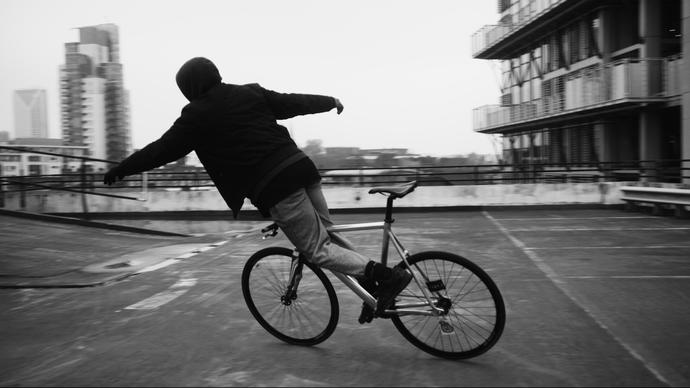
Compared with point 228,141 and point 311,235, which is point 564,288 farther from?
point 228,141

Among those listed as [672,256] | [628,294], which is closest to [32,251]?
[628,294]

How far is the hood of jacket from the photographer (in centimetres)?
382

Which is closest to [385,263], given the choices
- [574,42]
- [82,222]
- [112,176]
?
[112,176]

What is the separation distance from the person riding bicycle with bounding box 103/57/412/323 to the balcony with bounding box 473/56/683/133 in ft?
65.9

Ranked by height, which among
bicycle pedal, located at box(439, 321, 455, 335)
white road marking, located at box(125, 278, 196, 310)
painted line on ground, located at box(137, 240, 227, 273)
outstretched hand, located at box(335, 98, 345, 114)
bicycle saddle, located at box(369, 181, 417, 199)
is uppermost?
outstretched hand, located at box(335, 98, 345, 114)

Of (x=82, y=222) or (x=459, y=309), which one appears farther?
(x=82, y=222)

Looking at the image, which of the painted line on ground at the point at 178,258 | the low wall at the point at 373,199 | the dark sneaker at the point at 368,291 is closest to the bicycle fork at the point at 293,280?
the dark sneaker at the point at 368,291

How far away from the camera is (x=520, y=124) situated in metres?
32.9

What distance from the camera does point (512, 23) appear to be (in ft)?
112

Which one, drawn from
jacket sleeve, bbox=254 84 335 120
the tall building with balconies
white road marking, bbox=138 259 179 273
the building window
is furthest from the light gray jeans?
the building window

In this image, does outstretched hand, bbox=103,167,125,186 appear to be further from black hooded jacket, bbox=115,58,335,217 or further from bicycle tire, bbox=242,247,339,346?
bicycle tire, bbox=242,247,339,346

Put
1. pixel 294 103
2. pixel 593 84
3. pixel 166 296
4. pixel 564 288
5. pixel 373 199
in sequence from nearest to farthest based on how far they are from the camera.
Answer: pixel 294 103
pixel 166 296
pixel 564 288
pixel 373 199
pixel 593 84

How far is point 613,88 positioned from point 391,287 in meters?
22.4

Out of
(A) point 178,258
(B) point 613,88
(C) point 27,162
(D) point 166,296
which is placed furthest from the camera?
(B) point 613,88
